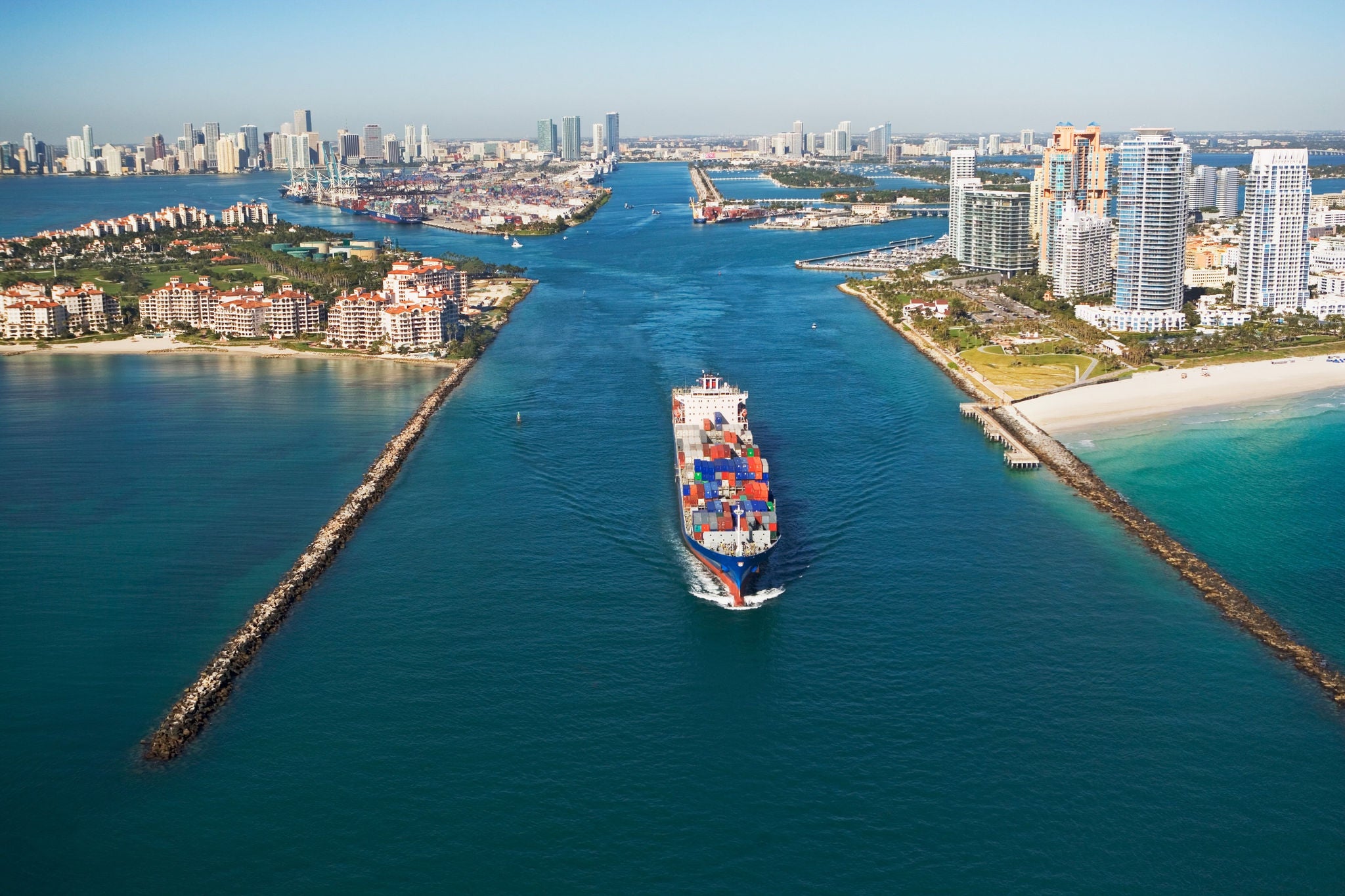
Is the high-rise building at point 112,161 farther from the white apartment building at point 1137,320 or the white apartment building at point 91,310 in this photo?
the white apartment building at point 1137,320

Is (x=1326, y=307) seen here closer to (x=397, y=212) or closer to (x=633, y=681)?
(x=633, y=681)

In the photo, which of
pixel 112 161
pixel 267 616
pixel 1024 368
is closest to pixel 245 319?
pixel 1024 368

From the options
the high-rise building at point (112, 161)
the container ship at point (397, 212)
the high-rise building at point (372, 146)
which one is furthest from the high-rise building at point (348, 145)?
the container ship at point (397, 212)

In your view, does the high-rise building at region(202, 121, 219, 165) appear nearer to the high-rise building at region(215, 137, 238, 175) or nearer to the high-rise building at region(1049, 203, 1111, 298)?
the high-rise building at region(215, 137, 238, 175)

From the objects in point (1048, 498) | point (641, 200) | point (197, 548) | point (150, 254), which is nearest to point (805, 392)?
point (1048, 498)

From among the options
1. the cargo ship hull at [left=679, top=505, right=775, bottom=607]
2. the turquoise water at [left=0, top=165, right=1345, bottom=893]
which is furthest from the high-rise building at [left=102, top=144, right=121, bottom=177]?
the cargo ship hull at [left=679, top=505, right=775, bottom=607]

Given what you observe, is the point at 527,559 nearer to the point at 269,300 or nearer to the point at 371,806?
the point at 371,806
